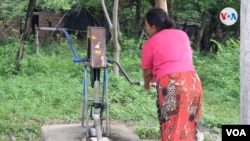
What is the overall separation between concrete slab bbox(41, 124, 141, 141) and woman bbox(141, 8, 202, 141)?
1424mm

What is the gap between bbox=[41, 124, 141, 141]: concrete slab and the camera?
536 cm

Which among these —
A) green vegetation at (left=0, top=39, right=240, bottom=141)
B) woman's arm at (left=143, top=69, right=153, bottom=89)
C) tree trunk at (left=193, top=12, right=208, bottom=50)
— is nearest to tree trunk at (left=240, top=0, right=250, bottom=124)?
woman's arm at (left=143, top=69, right=153, bottom=89)

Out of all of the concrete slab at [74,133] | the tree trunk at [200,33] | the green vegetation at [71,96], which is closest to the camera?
the concrete slab at [74,133]

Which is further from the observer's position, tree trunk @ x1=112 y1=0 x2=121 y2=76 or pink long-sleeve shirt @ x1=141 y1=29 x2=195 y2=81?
tree trunk @ x1=112 y1=0 x2=121 y2=76

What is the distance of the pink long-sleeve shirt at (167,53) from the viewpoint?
154 inches

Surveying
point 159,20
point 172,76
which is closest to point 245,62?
point 172,76

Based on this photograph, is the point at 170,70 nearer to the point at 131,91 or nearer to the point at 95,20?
the point at 131,91

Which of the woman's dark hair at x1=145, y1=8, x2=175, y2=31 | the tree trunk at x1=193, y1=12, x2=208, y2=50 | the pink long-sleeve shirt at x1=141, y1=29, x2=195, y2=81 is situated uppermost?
the woman's dark hair at x1=145, y1=8, x2=175, y2=31

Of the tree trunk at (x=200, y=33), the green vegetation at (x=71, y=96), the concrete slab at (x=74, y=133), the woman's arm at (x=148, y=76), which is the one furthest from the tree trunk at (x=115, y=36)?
the tree trunk at (x=200, y=33)

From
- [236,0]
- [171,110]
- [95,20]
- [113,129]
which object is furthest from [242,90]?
[95,20]

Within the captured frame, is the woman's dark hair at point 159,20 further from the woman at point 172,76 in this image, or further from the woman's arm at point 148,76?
the woman's arm at point 148,76

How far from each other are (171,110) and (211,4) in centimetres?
1273

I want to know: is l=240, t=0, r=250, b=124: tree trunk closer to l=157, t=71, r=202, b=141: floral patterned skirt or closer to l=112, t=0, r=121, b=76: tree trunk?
l=157, t=71, r=202, b=141: floral patterned skirt

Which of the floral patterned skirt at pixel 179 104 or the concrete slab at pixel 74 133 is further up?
the floral patterned skirt at pixel 179 104
